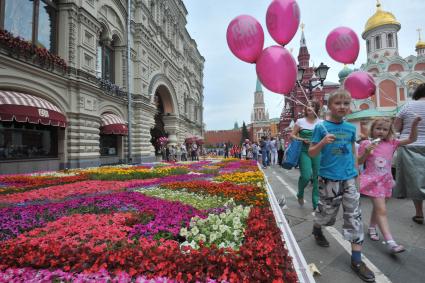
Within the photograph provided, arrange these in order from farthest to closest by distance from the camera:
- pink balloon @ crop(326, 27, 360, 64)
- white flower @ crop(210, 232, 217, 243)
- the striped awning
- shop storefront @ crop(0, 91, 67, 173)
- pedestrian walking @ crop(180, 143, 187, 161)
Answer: pedestrian walking @ crop(180, 143, 187, 161) → shop storefront @ crop(0, 91, 67, 173) → the striped awning → pink balloon @ crop(326, 27, 360, 64) → white flower @ crop(210, 232, 217, 243)

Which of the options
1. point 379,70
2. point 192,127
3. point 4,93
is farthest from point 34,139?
point 379,70

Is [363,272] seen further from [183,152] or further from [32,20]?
[183,152]

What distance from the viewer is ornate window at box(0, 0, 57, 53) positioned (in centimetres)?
1147

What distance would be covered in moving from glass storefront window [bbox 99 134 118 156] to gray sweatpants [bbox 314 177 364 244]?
57.0 ft

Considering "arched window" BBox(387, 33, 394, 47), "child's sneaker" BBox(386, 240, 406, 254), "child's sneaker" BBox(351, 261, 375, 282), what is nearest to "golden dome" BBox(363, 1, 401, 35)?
"arched window" BBox(387, 33, 394, 47)

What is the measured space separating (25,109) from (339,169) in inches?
458

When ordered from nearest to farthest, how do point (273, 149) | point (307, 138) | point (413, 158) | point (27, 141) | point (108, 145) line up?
1. point (413, 158)
2. point (307, 138)
3. point (27, 141)
4. point (273, 149)
5. point (108, 145)

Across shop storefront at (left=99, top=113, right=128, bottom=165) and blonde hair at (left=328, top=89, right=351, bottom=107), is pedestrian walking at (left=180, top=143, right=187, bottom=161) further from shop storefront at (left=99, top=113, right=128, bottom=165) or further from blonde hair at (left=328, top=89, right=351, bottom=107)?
blonde hair at (left=328, top=89, right=351, bottom=107)

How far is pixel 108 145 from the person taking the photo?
18.6 metres

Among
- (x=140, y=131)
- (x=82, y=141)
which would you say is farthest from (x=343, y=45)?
(x=140, y=131)

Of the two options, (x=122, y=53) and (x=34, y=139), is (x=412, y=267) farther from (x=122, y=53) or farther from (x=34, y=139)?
(x=122, y=53)

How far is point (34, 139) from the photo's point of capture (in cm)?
1221

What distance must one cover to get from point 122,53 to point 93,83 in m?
5.81

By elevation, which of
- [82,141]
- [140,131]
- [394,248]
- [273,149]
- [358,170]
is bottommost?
[394,248]
